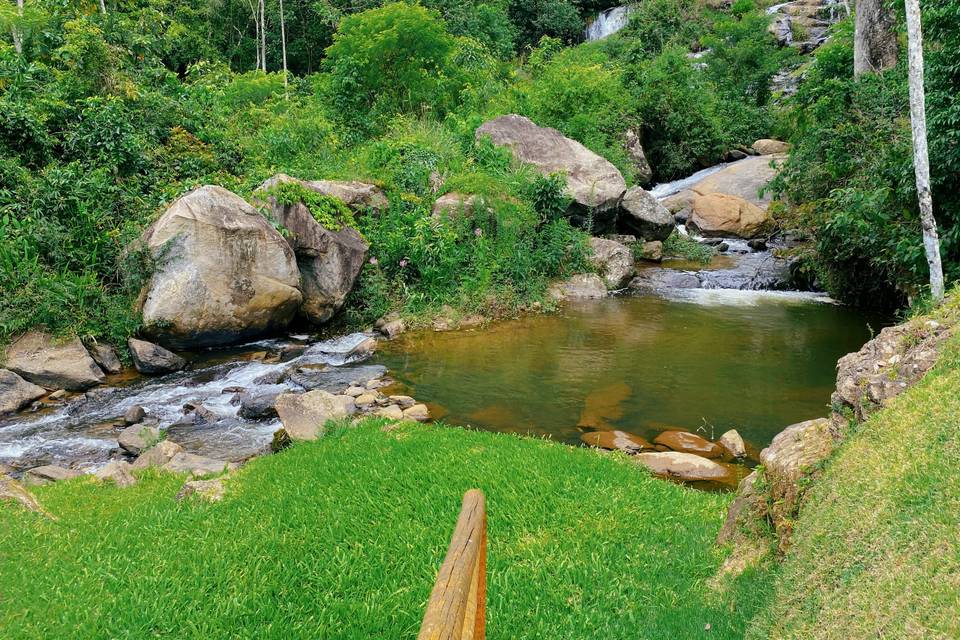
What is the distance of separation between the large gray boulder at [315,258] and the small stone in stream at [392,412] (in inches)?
171

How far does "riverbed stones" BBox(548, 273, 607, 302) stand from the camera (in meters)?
14.7

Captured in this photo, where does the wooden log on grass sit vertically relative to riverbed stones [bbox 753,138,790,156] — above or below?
below

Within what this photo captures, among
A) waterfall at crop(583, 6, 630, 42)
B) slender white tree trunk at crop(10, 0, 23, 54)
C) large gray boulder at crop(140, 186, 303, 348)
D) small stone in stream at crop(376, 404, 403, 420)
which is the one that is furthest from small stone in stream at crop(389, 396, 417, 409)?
waterfall at crop(583, 6, 630, 42)

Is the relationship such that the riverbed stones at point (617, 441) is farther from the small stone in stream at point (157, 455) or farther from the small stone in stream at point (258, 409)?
the small stone in stream at point (157, 455)

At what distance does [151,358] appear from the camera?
32.5 feet

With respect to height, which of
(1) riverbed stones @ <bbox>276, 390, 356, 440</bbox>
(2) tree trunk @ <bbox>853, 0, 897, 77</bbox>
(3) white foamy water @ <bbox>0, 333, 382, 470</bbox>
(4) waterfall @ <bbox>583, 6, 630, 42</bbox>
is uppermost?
(4) waterfall @ <bbox>583, 6, 630, 42</bbox>

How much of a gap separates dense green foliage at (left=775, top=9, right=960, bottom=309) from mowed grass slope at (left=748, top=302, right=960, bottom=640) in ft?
18.4

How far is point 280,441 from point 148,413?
2.48 m

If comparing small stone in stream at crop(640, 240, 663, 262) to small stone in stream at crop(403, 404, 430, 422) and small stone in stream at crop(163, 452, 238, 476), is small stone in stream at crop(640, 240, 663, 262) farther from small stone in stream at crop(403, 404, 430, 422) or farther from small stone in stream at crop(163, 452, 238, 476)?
small stone in stream at crop(163, 452, 238, 476)

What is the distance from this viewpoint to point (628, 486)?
18.2 feet

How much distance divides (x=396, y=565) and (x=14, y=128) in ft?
39.9

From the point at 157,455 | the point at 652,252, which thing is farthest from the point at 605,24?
the point at 157,455

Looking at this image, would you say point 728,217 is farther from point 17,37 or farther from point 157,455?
point 17,37

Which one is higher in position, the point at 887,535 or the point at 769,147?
the point at 769,147
